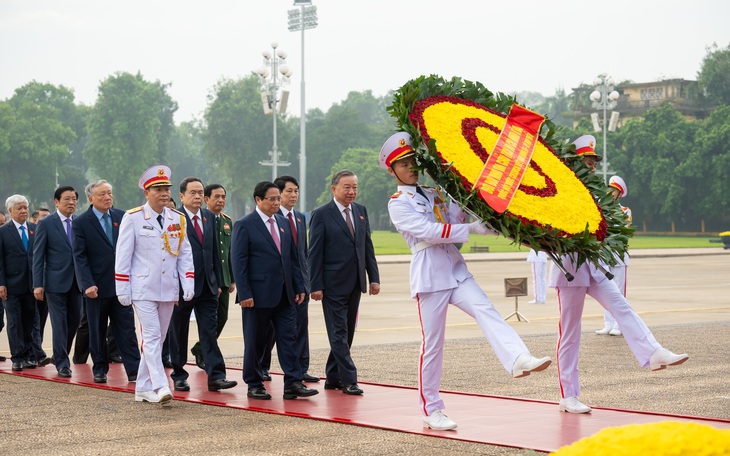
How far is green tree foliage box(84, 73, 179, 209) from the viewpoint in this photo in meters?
104

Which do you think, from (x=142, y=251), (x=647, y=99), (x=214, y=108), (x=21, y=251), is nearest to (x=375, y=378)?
(x=142, y=251)

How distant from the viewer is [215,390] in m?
9.76

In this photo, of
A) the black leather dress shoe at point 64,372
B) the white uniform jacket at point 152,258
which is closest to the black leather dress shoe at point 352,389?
the white uniform jacket at point 152,258

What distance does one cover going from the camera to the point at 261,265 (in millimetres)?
9484

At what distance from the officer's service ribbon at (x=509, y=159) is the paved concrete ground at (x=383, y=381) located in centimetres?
164

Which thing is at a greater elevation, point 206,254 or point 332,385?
point 206,254

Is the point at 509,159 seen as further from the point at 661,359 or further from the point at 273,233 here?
the point at 273,233

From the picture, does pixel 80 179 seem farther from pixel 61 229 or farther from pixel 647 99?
pixel 61 229

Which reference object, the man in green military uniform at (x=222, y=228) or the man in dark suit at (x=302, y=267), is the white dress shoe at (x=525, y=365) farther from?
the man in green military uniform at (x=222, y=228)

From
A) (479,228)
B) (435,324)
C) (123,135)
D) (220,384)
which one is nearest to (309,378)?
(220,384)

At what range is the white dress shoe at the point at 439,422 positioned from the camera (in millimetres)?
7402

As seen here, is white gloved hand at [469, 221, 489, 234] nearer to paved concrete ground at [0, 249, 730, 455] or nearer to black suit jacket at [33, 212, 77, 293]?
paved concrete ground at [0, 249, 730, 455]

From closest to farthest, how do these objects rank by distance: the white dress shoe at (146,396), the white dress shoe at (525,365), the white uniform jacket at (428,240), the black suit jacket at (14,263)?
the white dress shoe at (525,365)
the white uniform jacket at (428,240)
the white dress shoe at (146,396)
the black suit jacket at (14,263)

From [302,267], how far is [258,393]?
163cm
